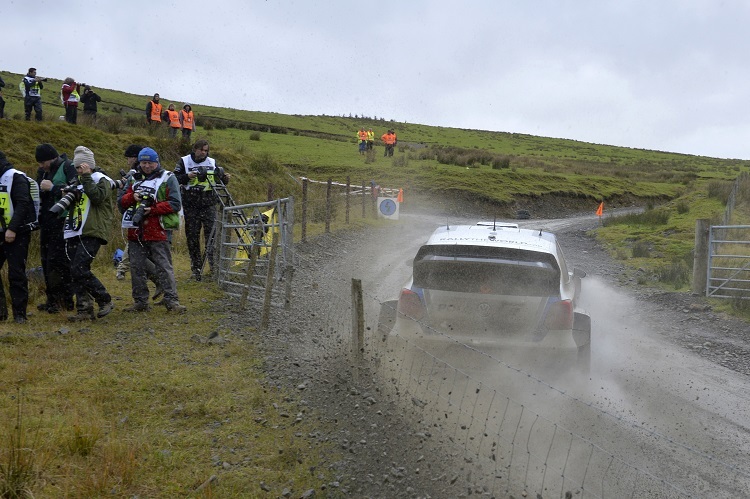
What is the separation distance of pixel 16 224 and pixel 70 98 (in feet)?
51.2

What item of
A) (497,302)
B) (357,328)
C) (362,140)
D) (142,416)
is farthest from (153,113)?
(497,302)

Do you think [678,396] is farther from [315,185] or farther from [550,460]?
[315,185]

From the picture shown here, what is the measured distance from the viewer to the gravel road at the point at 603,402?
5285 mm

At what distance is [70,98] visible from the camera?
2292cm

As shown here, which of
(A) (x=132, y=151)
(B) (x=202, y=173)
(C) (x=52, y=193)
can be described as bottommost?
(C) (x=52, y=193)

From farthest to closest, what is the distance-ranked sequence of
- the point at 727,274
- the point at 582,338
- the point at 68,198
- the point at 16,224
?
1. the point at 727,274
2. the point at 68,198
3. the point at 16,224
4. the point at 582,338

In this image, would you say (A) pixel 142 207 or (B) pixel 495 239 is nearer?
(B) pixel 495 239

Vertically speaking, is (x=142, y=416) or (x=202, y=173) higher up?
(x=202, y=173)

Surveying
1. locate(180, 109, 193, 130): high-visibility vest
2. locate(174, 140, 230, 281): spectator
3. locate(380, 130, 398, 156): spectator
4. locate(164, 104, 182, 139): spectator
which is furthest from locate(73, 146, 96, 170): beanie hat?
locate(380, 130, 398, 156): spectator

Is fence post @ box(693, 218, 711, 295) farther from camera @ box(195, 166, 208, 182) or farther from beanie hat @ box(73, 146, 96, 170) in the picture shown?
beanie hat @ box(73, 146, 96, 170)

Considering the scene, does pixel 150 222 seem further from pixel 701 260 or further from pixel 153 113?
pixel 153 113

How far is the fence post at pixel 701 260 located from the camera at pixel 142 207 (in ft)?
32.3

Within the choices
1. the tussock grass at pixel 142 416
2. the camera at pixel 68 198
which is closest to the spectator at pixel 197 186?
the camera at pixel 68 198

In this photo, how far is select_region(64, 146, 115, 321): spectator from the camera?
902cm
